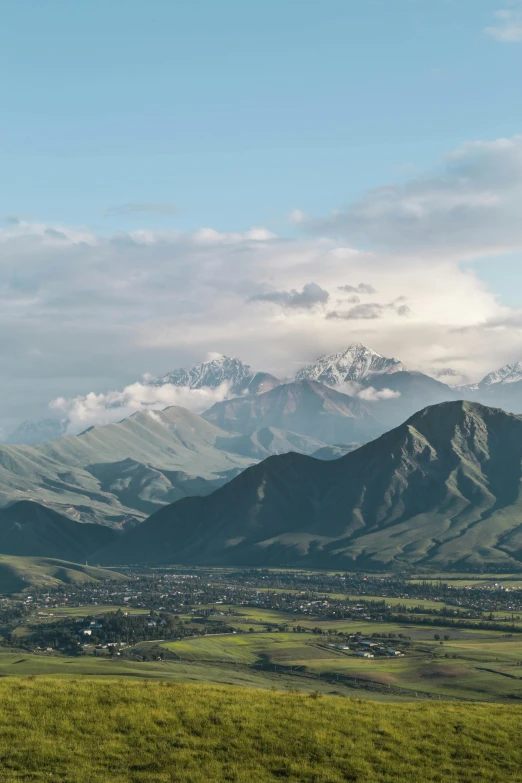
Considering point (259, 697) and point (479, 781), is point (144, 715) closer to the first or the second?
point (259, 697)

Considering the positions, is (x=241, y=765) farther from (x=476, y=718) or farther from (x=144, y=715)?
(x=476, y=718)

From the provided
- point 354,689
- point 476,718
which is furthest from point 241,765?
point 354,689

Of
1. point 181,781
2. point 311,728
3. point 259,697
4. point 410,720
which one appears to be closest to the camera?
point 181,781

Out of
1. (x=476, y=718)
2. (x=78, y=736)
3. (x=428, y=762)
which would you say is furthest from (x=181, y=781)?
(x=476, y=718)

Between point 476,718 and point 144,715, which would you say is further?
point 476,718

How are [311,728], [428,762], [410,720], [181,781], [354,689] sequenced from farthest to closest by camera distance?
[354,689], [410,720], [311,728], [428,762], [181,781]

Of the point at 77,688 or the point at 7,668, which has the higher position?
the point at 77,688
